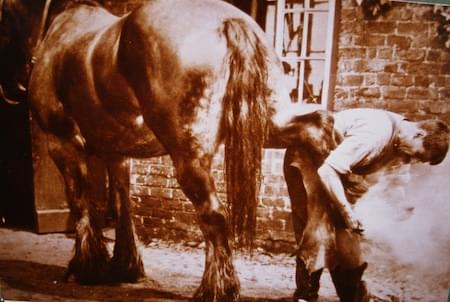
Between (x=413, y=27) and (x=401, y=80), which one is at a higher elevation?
(x=413, y=27)

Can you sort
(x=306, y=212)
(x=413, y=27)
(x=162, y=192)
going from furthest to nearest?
(x=162, y=192)
(x=306, y=212)
(x=413, y=27)

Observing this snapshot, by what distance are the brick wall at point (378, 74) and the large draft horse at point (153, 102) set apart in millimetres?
83

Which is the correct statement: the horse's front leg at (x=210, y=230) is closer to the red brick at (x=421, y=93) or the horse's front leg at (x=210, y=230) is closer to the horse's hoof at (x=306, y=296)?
the horse's hoof at (x=306, y=296)

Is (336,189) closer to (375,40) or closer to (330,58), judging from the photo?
(330,58)

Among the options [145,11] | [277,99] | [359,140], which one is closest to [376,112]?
[359,140]

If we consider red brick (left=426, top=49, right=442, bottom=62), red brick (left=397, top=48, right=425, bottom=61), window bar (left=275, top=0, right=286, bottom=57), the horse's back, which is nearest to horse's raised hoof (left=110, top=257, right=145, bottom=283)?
the horse's back

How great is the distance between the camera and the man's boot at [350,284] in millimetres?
2279

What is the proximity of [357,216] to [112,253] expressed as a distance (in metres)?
1.35

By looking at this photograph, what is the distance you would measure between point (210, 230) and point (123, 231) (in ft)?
1.69

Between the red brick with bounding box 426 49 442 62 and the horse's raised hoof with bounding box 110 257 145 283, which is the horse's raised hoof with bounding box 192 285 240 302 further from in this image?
the red brick with bounding box 426 49 442 62

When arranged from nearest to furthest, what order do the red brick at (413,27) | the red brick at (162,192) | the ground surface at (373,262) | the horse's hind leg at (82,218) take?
1. the red brick at (413,27)
2. the ground surface at (373,262)
3. the red brick at (162,192)
4. the horse's hind leg at (82,218)

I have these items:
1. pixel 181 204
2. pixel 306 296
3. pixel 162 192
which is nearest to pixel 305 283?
pixel 306 296

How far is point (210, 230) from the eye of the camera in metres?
2.27

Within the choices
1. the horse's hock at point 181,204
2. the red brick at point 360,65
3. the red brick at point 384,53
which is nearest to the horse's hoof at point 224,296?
the horse's hock at point 181,204
